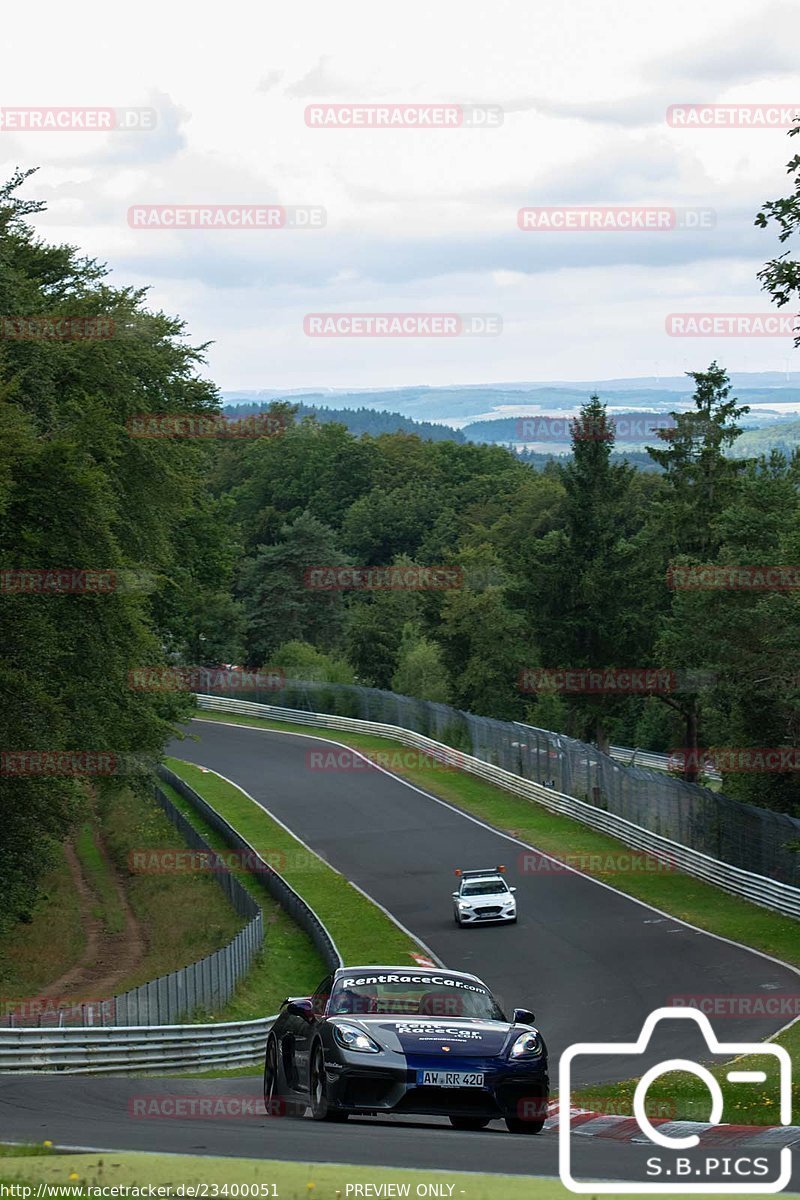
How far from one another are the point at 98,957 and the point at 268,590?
7654 cm

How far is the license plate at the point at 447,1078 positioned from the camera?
11.1 metres

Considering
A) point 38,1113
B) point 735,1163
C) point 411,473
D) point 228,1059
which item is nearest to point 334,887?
point 228,1059

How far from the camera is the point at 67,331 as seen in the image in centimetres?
3166

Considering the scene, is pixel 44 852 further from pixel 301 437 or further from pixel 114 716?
pixel 301 437

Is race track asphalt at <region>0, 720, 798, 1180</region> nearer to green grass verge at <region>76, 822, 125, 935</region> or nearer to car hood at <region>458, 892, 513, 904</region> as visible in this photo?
car hood at <region>458, 892, 513, 904</region>

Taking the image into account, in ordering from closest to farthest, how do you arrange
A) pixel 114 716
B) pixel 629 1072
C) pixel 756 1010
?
pixel 629 1072, pixel 756 1010, pixel 114 716

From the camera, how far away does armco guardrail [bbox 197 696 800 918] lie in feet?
128

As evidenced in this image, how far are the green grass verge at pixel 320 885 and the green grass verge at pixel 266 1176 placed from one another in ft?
77.6

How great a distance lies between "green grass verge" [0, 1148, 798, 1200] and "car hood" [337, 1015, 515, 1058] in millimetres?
2333

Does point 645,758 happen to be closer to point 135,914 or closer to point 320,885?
point 320,885

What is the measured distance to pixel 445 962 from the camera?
32.5 meters

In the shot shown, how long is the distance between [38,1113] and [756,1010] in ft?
53.1

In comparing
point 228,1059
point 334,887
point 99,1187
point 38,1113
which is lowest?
point 334,887

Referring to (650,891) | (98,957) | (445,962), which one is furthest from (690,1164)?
(650,891)
